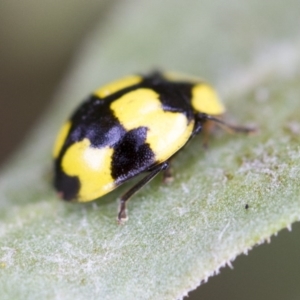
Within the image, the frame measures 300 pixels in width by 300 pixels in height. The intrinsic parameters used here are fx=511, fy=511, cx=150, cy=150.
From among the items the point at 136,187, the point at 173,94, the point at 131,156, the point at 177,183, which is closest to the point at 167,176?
the point at 177,183

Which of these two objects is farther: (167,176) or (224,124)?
(224,124)

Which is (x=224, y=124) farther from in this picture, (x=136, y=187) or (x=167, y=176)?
(x=136, y=187)

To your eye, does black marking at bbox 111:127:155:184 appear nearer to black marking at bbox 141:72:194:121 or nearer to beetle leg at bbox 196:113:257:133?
black marking at bbox 141:72:194:121

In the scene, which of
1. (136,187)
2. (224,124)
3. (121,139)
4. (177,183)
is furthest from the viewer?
(224,124)

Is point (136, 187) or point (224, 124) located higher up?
point (224, 124)

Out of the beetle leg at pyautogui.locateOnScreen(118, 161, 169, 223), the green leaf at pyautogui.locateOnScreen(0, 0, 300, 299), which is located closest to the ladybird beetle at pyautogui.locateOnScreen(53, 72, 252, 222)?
the beetle leg at pyautogui.locateOnScreen(118, 161, 169, 223)

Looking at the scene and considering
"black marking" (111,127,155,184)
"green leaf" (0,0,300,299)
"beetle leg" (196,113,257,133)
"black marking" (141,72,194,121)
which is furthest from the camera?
"beetle leg" (196,113,257,133)

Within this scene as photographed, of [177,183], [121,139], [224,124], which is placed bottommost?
[177,183]
